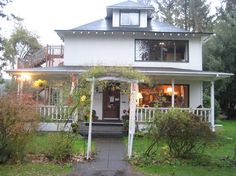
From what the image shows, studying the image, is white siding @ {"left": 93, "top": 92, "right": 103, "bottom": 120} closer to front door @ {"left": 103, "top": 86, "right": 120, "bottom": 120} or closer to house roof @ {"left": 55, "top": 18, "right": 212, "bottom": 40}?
front door @ {"left": 103, "top": 86, "right": 120, "bottom": 120}

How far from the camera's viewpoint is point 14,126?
30.7 feet

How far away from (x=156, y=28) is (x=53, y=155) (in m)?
14.0

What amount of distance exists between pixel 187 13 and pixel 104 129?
114 feet

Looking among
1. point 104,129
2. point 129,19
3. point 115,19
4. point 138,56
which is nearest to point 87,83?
point 104,129

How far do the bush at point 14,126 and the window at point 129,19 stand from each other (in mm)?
13296

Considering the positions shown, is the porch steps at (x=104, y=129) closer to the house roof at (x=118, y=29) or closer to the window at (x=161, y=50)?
the window at (x=161, y=50)

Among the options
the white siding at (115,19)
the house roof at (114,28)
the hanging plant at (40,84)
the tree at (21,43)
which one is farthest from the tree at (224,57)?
the tree at (21,43)

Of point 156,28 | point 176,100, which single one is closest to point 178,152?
point 176,100

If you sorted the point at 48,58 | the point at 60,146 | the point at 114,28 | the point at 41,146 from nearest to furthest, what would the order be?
the point at 60,146
the point at 41,146
the point at 114,28
the point at 48,58

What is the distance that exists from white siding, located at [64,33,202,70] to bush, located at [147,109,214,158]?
1075 centimetres

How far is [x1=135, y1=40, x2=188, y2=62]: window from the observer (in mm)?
20969

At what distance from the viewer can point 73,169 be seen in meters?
9.19

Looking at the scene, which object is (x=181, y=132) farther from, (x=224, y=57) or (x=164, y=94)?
(x=224, y=57)

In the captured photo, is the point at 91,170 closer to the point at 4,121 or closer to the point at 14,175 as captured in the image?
the point at 14,175
